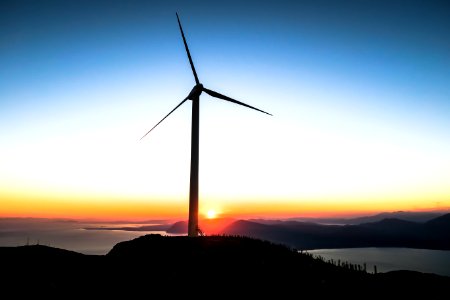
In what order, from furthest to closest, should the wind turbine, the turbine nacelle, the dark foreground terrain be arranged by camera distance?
the turbine nacelle, the wind turbine, the dark foreground terrain

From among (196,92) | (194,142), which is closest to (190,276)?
(194,142)

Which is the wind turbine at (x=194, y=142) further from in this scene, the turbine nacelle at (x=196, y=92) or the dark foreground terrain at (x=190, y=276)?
the dark foreground terrain at (x=190, y=276)

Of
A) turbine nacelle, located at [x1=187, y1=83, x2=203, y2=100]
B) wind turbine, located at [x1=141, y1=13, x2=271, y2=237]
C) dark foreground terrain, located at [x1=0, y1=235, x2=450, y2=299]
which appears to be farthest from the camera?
turbine nacelle, located at [x1=187, y1=83, x2=203, y2=100]

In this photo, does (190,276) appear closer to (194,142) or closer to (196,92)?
(194,142)

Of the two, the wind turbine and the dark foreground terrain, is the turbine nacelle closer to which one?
the wind turbine

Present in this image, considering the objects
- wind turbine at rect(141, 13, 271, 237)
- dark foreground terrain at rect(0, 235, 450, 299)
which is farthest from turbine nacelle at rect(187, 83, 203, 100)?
dark foreground terrain at rect(0, 235, 450, 299)

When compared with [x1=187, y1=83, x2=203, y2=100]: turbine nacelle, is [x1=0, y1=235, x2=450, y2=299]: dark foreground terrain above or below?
below

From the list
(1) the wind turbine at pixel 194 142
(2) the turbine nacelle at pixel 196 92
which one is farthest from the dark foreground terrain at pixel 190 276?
(2) the turbine nacelle at pixel 196 92
